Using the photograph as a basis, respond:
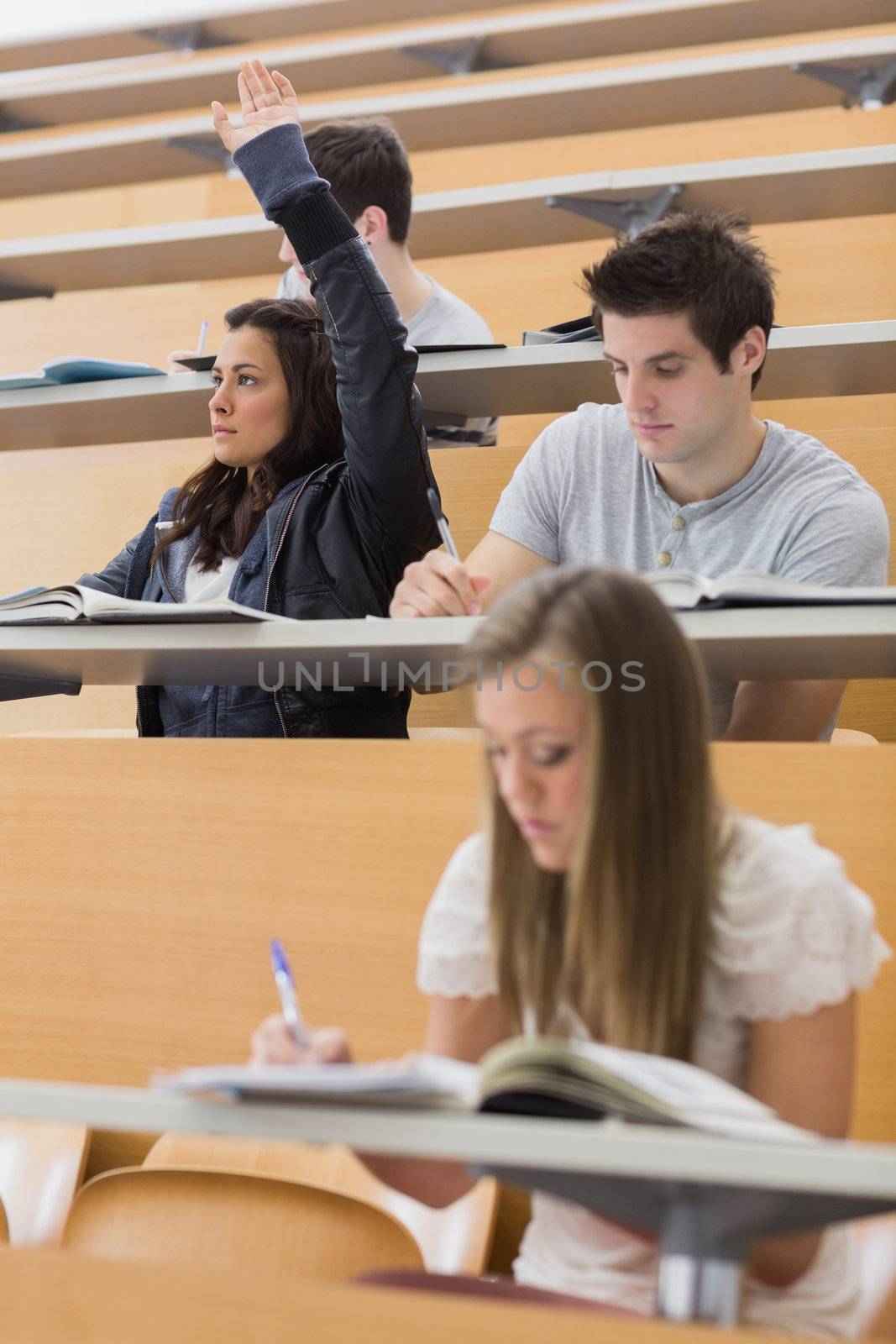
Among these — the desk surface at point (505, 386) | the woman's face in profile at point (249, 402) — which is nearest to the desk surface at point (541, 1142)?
the woman's face in profile at point (249, 402)

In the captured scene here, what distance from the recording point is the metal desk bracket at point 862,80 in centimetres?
254

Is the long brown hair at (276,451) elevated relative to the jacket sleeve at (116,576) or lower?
elevated

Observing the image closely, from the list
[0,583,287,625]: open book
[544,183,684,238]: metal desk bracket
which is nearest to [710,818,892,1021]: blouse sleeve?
[0,583,287,625]: open book

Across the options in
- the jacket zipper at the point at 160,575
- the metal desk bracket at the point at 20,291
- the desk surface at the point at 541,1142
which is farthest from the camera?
the metal desk bracket at the point at 20,291

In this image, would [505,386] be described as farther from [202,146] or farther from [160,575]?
[202,146]

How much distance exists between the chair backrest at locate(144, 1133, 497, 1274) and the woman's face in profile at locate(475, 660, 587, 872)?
38 centimetres

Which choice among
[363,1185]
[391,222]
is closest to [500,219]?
[391,222]

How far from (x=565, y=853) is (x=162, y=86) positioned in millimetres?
2951

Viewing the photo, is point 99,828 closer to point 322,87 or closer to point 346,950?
point 346,950

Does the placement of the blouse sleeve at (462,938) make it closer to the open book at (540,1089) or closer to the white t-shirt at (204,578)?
the open book at (540,1089)

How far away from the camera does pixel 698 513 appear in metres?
1.55

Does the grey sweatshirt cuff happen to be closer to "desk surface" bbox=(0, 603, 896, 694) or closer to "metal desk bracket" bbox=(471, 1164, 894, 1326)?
"desk surface" bbox=(0, 603, 896, 694)

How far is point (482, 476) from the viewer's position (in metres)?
1.86

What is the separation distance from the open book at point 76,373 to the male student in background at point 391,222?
25cm
